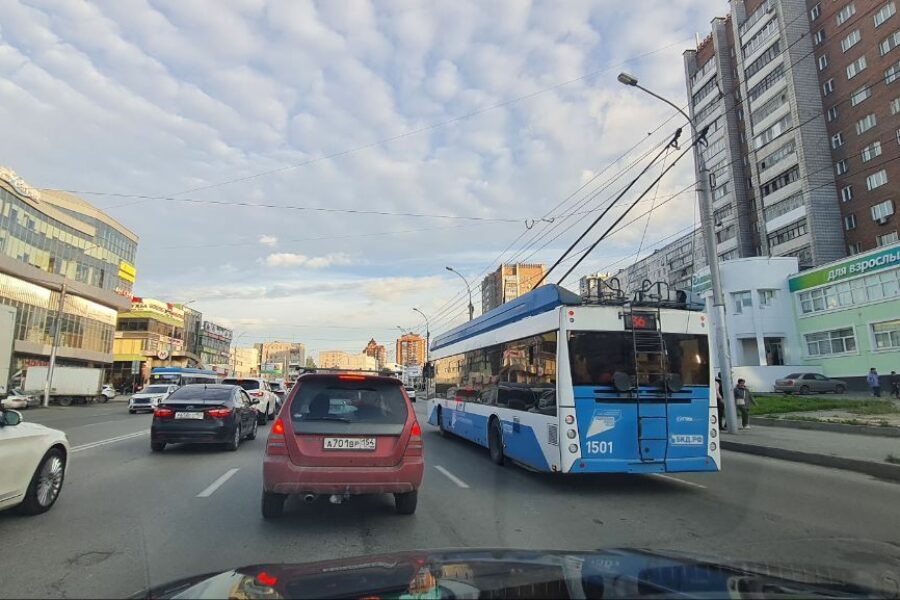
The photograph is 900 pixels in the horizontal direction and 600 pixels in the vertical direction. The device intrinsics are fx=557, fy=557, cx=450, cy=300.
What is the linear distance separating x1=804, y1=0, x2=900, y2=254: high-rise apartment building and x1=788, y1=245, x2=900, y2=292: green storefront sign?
31.9 ft

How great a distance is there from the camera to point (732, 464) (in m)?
11.4

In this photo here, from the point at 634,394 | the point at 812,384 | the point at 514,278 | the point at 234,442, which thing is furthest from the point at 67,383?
the point at 812,384

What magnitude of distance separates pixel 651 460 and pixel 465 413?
232 inches

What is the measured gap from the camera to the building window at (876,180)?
4667 centimetres

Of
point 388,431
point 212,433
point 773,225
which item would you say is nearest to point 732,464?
point 388,431

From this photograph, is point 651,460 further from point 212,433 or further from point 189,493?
point 212,433

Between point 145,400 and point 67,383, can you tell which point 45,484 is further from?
point 67,383

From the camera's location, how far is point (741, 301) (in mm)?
45281

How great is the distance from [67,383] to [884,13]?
70.7 m

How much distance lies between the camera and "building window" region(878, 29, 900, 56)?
44.8 meters

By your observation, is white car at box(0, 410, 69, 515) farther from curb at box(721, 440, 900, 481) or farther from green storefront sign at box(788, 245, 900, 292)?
green storefront sign at box(788, 245, 900, 292)

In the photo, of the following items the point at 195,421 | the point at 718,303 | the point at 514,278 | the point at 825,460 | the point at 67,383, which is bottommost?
the point at 825,460

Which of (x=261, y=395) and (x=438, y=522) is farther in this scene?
(x=261, y=395)

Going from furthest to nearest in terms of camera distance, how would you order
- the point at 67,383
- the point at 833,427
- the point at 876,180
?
the point at 876,180
the point at 67,383
the point at 833,427
